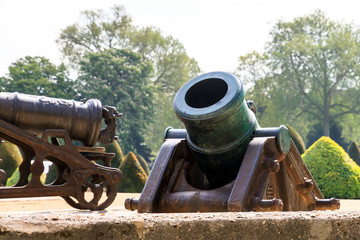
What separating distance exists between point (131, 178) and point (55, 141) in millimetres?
6533

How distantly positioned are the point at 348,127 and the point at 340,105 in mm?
2611

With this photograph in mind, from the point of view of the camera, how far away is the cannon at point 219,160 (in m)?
4.26

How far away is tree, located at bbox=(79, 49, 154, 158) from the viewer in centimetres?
3616

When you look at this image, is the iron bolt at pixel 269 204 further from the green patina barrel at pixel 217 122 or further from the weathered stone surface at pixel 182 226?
the weathered stone surface at pixel 182 226

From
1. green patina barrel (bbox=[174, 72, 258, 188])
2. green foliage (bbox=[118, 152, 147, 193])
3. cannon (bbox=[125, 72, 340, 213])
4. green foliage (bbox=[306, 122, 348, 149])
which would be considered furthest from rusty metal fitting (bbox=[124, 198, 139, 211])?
green foliage (bbox=[306, 122, 348, 149])

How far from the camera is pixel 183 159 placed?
4789 mm

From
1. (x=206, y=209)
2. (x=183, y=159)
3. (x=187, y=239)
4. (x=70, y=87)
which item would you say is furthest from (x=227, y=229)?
(x=70, y=87)

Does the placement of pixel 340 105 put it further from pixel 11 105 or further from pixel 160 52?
pixel 11 105

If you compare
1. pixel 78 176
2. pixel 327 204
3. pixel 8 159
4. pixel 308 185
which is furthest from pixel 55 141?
pixel 8 159

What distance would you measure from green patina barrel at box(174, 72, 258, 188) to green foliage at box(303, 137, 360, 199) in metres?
7.77

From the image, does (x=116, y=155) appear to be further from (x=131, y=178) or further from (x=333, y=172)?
(x=333, y=172)

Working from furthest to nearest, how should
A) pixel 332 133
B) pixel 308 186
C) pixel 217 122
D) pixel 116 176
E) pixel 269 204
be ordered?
1. pixel 332 133
2. pixel 116 176
3. pixel 308 186
4. pixel 217 122
5. pixel 269 204

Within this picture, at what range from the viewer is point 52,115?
22.3ft

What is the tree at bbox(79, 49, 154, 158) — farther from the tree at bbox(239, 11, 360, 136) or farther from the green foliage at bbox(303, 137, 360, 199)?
the green foliage at bbox(303, 137, 360, 199)
